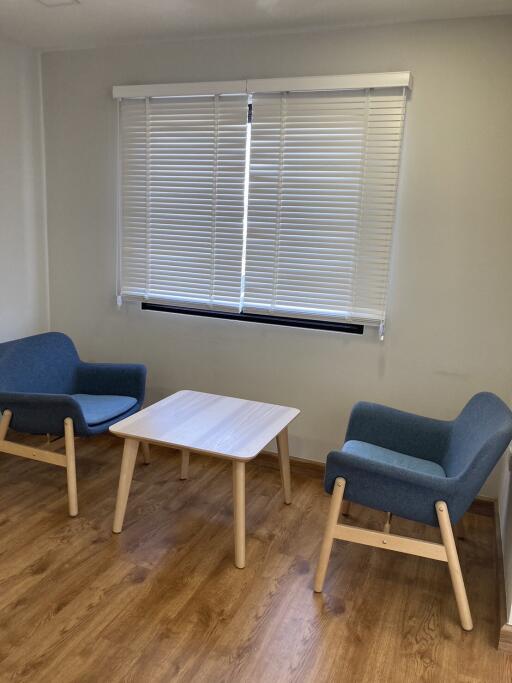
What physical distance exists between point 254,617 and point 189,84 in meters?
2.73

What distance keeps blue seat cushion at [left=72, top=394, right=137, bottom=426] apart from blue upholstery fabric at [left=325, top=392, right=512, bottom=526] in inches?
47.6

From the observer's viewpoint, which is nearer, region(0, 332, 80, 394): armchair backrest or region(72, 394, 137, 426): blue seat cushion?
region(72, 394, 137, 426): blue seat cushion

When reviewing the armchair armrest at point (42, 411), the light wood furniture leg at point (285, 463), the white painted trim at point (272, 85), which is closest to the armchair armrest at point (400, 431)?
the light wood furniture leg at point (285, 463)

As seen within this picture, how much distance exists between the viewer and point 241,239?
125 inches

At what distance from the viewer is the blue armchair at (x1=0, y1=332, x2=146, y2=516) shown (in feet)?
8.63

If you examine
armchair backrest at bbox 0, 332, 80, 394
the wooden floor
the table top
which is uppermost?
armchair backrest at bbox 0, 332, 80, 394

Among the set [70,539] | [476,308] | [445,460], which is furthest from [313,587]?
[476,308]

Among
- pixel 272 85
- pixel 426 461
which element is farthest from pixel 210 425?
pixel 272 85

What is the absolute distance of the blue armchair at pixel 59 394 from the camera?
8.63 ft

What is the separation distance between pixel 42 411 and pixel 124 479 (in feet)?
1.80

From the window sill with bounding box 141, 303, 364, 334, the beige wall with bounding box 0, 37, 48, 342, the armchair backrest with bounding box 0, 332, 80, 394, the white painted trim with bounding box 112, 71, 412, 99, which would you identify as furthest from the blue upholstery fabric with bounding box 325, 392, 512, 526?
the beige wall with bounding box 0, 37, 48, 342

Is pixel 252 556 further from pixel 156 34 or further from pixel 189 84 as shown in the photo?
pixel 156 34

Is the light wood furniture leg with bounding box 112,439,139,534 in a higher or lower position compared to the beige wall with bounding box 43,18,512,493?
lower

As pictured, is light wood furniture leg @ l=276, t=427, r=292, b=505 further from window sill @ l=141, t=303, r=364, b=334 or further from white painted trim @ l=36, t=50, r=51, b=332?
white painted trim @ l=36, t=50, r=51, b=332
